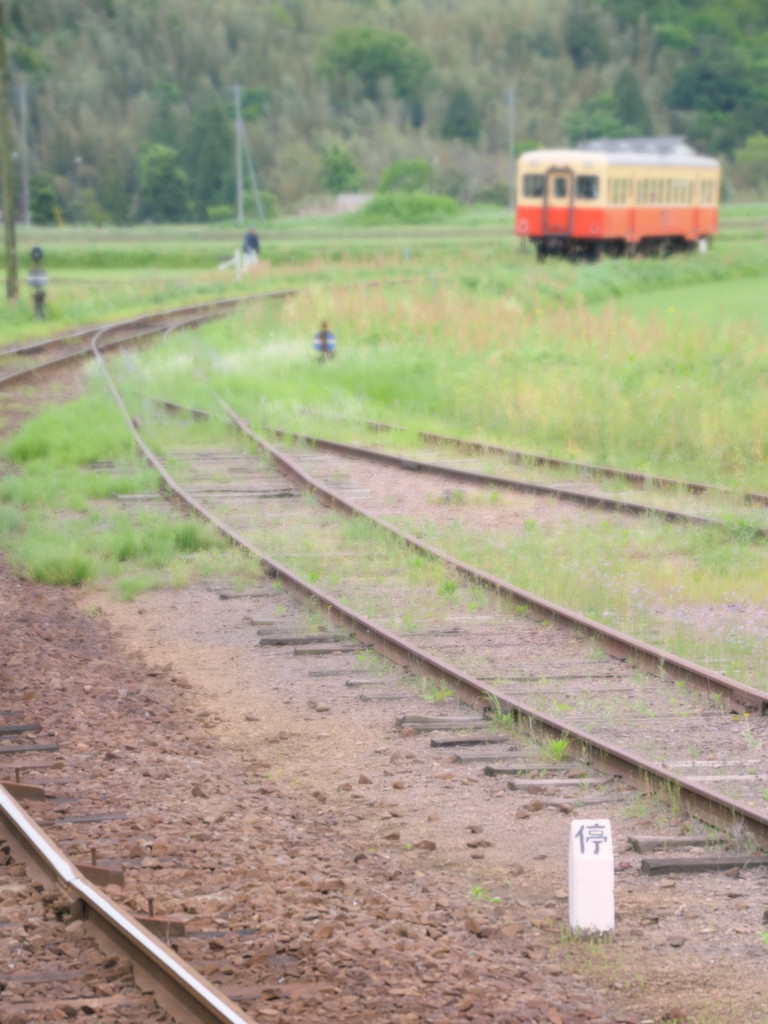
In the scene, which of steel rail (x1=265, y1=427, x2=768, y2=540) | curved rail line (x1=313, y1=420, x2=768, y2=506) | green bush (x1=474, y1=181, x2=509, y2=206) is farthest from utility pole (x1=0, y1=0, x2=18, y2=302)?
green bush (x1=474, y1=181, x2=509, y2=206)

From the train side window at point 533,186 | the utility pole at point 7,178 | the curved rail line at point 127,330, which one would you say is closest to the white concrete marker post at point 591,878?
the curved rail line at point 127,330

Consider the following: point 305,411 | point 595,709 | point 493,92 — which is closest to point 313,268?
point 305,411

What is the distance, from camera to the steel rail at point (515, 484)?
12039 mm

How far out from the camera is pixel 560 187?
1740 inches

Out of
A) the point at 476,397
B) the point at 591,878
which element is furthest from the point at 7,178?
the point at 591,878

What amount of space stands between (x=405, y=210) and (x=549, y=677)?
7738 centimetres

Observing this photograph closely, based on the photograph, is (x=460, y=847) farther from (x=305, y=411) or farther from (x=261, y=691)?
(x=305, y=411)

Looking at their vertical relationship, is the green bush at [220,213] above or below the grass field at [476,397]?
above

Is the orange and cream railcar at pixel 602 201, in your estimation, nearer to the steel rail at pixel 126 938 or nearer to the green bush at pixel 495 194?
the steel rail at pixel 126 938

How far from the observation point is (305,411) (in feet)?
62.5

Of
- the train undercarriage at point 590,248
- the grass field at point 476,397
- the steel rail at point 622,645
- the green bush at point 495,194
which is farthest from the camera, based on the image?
the green bush at point 495,194

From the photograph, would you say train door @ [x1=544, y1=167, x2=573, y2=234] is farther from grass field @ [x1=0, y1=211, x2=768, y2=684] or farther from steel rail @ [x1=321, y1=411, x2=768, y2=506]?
steel rail @ [x1=321, y1=411, x2=768, y2=506]

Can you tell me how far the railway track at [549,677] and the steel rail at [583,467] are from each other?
3.07 metres

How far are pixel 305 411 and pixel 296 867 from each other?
1376 cm
